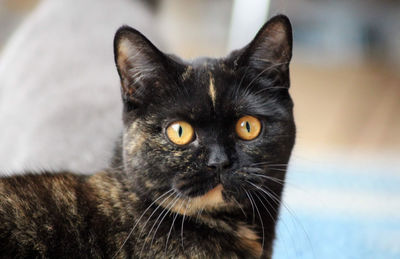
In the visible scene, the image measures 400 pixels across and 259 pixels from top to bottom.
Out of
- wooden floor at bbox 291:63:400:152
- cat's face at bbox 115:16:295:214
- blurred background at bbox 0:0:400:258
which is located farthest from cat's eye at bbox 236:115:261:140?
wooden floor at bbox 291:63:400:152

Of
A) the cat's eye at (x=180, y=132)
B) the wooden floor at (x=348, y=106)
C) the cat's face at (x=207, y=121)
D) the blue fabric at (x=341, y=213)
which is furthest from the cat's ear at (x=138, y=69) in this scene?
the wooden floor at (x=348, y=106)

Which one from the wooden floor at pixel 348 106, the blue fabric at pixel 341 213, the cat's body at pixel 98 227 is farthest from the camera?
the wooden floor at pixel 348 106

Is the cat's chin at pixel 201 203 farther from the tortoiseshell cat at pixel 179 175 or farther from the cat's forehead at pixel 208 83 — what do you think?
the cat's forehead at pixel 208 83

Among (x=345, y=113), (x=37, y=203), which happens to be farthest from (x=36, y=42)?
(x=345, y=113)

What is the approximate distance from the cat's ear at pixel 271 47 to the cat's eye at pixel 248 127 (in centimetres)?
18

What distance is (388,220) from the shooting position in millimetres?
1964

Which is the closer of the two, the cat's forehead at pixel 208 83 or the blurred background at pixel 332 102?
the cat's forehead at pixel 208 83

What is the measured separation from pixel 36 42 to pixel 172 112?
1276 millimetres

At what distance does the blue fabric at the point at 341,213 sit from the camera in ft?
5.35

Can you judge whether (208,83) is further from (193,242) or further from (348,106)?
(348,106)

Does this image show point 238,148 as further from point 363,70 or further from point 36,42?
point 363,70

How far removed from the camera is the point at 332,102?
162 inches

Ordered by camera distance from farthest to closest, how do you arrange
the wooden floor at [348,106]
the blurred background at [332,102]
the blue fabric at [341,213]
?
the wooden floor at [348,106] < the blurred background at [332,102] < the blue fabric at [341,213]

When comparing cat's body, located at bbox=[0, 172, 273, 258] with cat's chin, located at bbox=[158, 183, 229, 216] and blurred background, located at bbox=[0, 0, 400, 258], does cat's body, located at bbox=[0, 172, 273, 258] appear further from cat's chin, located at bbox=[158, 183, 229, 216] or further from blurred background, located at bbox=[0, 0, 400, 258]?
blurred background, located at bbox=[0, 0, 400, 258]
